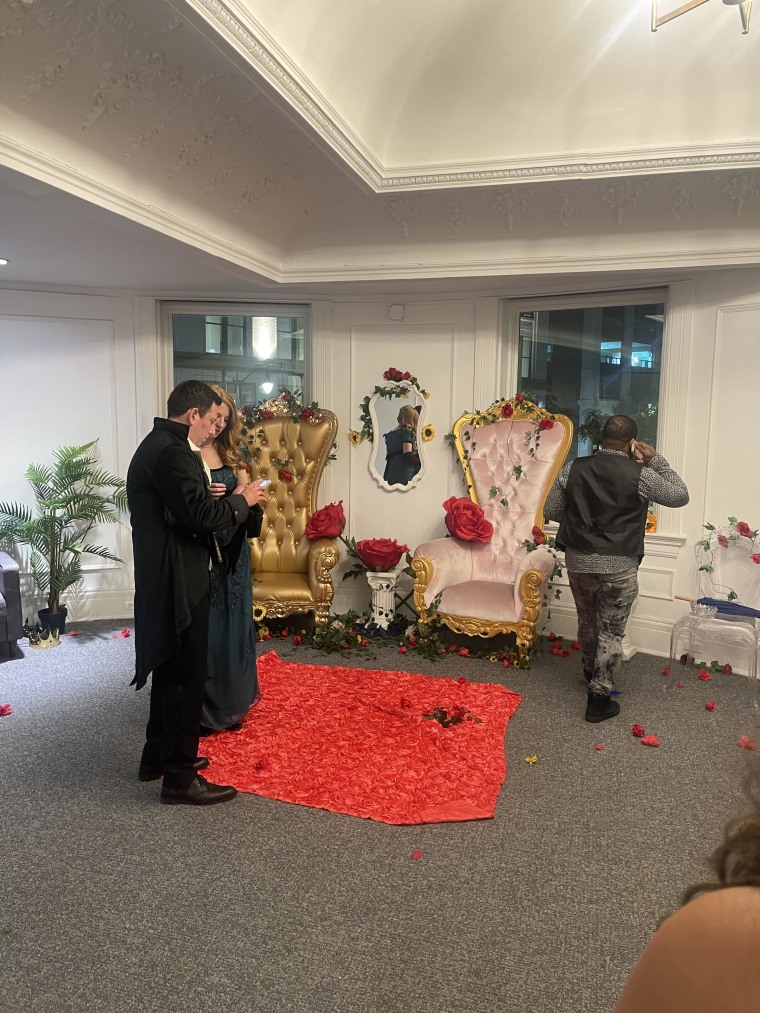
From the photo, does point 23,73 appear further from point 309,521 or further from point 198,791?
point 309,521

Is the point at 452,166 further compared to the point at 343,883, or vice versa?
the point at 452,166

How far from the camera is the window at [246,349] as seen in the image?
19.8 feet

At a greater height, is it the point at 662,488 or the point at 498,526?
the point at 662,488

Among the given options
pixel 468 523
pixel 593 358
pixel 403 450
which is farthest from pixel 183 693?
pixel 593 358

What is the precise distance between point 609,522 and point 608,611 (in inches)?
19.5

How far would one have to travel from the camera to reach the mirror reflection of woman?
5777 mm

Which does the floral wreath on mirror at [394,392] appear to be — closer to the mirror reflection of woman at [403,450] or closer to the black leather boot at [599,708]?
the mirror reflection of woman at [403,450]

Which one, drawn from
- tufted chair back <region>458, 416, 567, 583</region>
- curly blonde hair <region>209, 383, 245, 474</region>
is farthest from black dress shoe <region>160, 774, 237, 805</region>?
tufted chair back <region>458, 416, 567, 583</region>

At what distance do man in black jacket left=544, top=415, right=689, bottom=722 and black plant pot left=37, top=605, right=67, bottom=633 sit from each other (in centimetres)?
365

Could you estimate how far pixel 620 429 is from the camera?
377cm

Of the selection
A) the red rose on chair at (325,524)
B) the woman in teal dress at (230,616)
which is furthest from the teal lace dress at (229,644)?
the red rose on chair at (325,524)

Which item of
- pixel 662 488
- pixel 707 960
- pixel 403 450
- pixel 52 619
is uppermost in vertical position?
pixel 403 450

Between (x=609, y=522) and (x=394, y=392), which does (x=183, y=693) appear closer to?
(x=609, y=522)

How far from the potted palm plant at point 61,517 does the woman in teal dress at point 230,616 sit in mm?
2290
